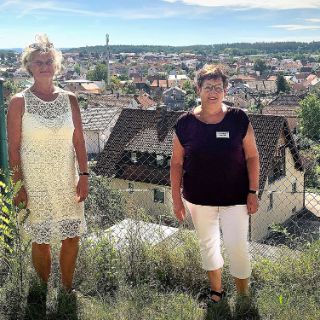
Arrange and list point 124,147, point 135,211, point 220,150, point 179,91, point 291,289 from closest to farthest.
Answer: point 220,150, point 291,289, point 135,211, point 124,147, point 179,91

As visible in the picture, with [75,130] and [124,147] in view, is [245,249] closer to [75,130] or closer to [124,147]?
[75,130]

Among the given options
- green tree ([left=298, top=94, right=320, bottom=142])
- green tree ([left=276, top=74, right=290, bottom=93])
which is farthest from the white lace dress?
green tree ([left=276, top=74, right=290, bottom=93])

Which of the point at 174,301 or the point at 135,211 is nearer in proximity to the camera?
the point at 174,301

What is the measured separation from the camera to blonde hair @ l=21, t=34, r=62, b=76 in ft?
9.65

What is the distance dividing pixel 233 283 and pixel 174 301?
64 centimetres

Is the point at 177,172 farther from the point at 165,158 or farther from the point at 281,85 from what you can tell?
the point at 281,85

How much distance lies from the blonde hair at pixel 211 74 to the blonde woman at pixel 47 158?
2.72ft

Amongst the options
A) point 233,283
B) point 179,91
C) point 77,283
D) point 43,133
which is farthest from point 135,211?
point 179,91

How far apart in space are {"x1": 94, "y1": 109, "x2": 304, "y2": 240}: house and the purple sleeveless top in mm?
9235

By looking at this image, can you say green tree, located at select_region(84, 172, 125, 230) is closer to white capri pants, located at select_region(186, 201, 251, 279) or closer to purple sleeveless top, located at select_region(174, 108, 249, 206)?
white capri pants, located at select_region(186, 201, 251, 279)

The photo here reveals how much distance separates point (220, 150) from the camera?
9.53 ft

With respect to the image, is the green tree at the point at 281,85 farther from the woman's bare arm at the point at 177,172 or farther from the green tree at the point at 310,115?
the woman's bare arm at the point at 177,172

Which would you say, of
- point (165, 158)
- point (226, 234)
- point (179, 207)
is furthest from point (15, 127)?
point (165, 158)

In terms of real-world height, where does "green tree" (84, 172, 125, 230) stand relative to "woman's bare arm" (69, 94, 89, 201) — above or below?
below
